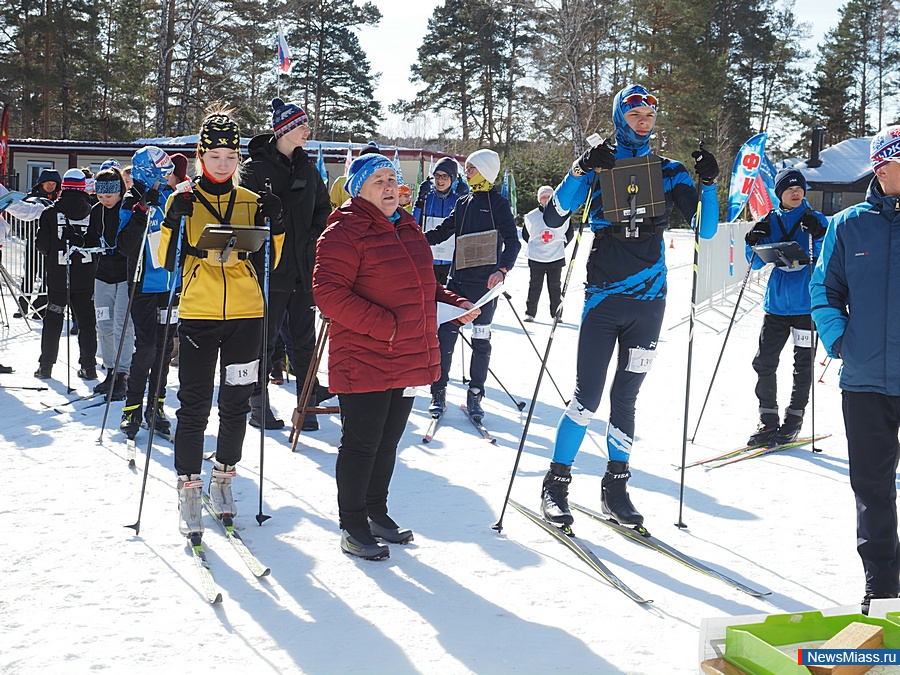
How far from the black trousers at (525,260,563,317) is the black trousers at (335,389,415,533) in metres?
9.20

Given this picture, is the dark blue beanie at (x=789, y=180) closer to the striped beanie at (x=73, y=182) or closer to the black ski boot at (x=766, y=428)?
the black ski boot at (x=766, y=428)

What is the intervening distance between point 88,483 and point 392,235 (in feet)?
8.79

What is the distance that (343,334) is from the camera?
13.5 ft

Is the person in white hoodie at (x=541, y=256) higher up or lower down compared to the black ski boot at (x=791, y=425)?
higher up

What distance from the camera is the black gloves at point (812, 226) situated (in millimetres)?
6609

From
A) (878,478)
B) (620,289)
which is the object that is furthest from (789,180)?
(878,478)

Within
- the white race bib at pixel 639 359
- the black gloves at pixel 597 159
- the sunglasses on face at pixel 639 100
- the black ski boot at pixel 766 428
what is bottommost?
the black ski boot at pixel 766 428

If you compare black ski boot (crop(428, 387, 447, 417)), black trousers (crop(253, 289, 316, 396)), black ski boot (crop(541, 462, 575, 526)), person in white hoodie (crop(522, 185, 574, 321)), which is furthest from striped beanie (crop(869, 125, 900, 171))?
person in white hoodie (crop(522, 185, 574, 321))

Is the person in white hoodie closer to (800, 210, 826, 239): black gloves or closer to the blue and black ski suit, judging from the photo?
(800, 210, 826, 239): black gloves

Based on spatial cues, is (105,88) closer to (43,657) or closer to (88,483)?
(88,483)

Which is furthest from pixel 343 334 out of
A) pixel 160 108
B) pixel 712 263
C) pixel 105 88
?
pixel 105 88

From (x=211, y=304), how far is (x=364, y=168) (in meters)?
1.02

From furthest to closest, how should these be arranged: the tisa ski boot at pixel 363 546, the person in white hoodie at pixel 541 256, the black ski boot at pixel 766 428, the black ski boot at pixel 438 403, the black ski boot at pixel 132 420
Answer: the person in white hoodie at pixel 541 256, the black ski boot at pixel 438 403, the black ski boot at pixel 766 428, the black ski boot at pixel 132 420, the tisa ski boot at pixel 363 546

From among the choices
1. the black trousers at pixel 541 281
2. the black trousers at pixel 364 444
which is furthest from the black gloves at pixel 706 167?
the black trousers at pixel 541 281
